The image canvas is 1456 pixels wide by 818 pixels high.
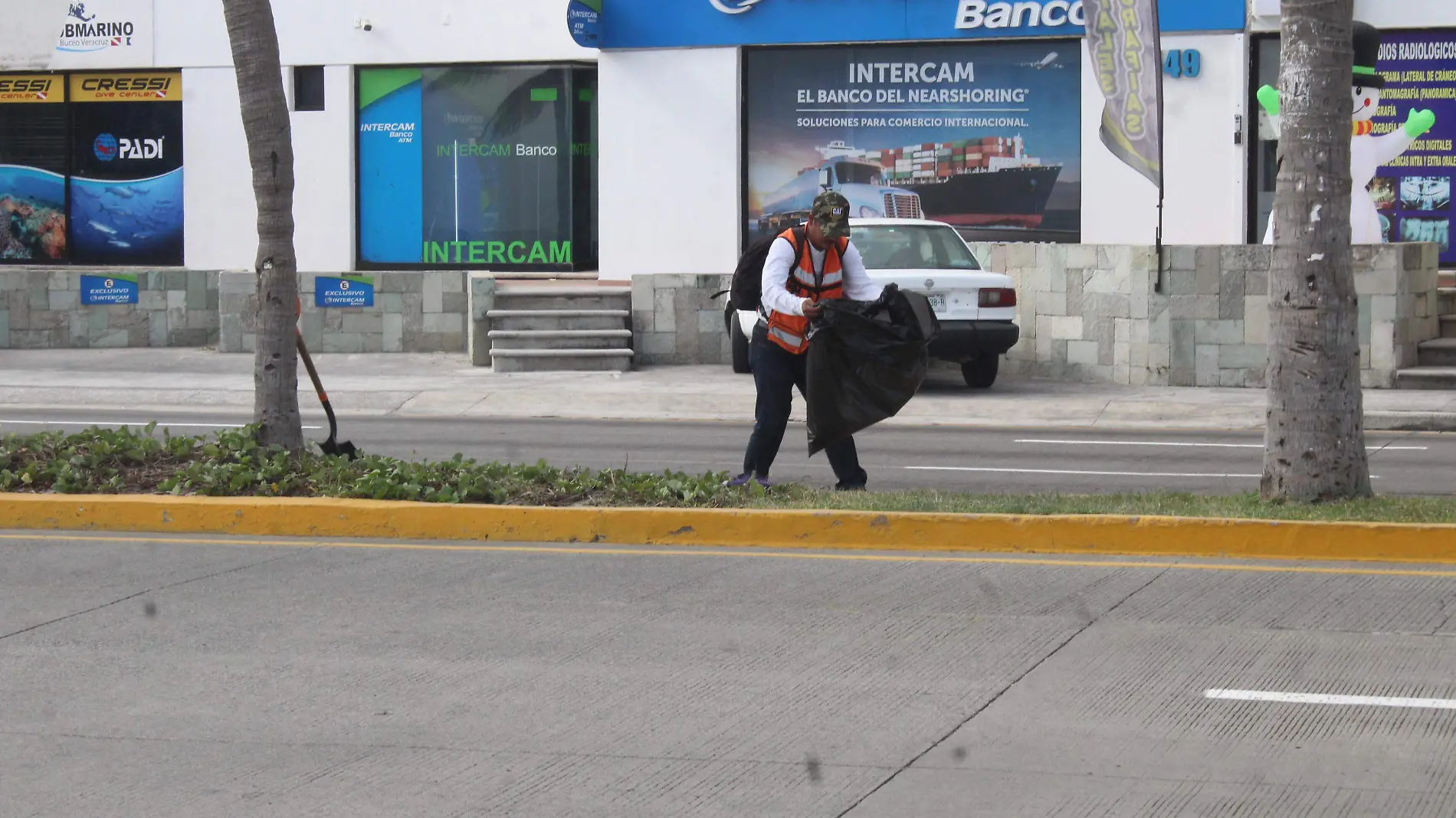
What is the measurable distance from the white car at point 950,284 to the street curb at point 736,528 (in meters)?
7.37

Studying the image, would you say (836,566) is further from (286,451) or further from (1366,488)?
(286,451)

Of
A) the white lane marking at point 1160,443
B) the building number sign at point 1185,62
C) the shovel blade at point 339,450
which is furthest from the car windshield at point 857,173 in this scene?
the shovel blade at point 339,450

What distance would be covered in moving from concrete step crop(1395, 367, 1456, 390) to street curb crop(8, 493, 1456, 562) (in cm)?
921

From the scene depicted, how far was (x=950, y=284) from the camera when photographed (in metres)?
16.7

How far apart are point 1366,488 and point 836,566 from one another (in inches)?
112

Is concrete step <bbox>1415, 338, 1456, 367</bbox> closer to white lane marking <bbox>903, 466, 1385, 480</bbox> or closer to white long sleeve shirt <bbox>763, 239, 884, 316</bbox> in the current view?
white lane marking <bbox>903, 466, 1385, 480</bbox>

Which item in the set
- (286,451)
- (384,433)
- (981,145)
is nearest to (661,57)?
(981,145)

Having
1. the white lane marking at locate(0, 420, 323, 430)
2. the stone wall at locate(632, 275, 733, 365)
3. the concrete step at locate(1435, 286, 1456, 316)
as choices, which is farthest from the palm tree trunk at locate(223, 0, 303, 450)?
the concrete step at locate(1435, 286, 1456, 316)

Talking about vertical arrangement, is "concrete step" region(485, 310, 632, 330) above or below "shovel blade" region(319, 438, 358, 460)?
above

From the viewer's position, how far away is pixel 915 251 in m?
17.5

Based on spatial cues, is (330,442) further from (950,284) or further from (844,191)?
(844,191)

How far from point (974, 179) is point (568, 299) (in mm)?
5191

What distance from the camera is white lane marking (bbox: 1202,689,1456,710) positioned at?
5859 millimetres

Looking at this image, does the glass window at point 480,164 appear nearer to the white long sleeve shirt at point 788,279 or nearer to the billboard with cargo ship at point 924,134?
the billboard with cargo ship at point 924,134
